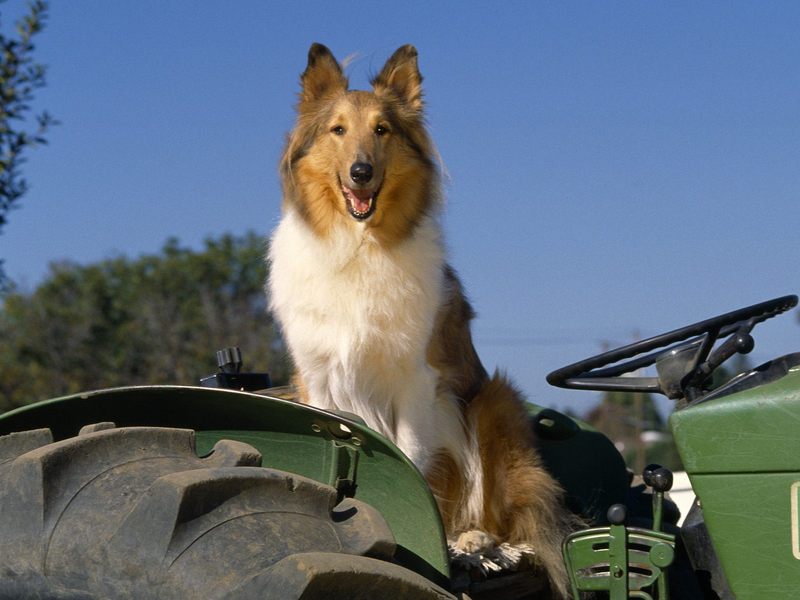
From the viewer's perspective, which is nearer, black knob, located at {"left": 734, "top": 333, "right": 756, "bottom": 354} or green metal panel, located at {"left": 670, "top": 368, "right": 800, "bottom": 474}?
green metal panel, located at {"left": 670, "top": 368, "right": 800, "bottom": 474}

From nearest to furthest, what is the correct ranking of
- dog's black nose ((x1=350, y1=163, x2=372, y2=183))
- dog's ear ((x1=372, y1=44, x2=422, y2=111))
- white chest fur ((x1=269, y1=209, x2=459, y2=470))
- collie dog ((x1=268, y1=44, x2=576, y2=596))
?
1. collie dog ((x1=268, y1=44, x2=576, y2=596))
2. white chest fur ((x1=269, y1=209, x2=459, y2=470))
3. dog's black nose ((x1=350, y1=163, x2=372, y2=183))
4. dog's ear ((x1=372, y1=44, x2=422, y2=111))

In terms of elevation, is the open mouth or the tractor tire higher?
the open mouth

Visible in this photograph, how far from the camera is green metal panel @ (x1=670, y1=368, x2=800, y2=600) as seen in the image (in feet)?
7.36

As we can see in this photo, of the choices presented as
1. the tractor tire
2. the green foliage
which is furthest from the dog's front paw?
the green foliage

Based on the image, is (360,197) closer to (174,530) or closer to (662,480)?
(662,480)

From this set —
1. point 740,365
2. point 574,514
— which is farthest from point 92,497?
point 574,514

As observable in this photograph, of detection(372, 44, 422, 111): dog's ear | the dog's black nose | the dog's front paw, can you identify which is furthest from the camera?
detection(372, 44, 422, 111): dog's ear

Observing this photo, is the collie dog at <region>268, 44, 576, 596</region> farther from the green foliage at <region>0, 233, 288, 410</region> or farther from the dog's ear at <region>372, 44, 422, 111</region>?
the green foliage at <region>0, 233, 288, 410</region>

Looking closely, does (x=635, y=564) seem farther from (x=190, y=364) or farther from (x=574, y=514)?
(x=190, y=364)

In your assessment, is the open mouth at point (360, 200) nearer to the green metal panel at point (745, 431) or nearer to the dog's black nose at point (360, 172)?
the dog's black nose at point (360, 172)

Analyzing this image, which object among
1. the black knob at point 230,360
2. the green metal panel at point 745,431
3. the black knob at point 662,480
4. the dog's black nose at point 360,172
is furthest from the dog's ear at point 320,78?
the green metal panel at point 745,431

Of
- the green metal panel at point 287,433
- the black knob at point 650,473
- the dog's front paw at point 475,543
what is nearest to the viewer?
the green metal panel at point 287,433

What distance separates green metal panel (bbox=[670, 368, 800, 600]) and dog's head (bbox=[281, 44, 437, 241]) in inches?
108

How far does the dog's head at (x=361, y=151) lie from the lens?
502 centimetres
